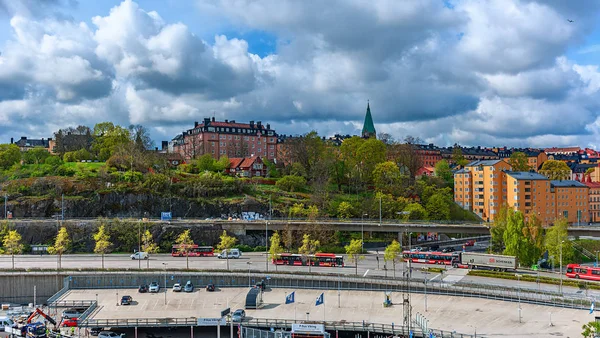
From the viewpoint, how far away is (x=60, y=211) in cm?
9238

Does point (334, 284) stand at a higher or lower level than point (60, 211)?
lower

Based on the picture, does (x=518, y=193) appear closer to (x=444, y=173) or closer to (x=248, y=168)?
(x=444, y=173)

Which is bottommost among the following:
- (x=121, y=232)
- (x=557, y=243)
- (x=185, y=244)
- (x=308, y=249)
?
(x=308, y=249)

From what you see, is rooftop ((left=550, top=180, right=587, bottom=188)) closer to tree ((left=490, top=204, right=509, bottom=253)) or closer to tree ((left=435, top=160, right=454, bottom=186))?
tree ((left=435, top=160, right=454, bottom=186))

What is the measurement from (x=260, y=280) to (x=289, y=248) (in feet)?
71.9

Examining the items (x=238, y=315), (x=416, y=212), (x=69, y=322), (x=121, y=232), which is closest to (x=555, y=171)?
(x=416, y=212)

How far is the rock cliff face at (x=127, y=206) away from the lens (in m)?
92.2

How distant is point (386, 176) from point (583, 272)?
53107mm

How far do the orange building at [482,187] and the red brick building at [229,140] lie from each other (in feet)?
175

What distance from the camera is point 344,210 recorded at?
9806cm

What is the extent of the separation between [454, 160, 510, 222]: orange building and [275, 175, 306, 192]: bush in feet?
109

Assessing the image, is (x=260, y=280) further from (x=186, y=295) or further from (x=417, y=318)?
(x=417, y=318)

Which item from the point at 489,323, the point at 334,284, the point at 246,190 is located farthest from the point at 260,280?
the point at 246,190

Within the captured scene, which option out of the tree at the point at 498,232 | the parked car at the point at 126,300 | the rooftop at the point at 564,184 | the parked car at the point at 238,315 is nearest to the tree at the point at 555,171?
the rooftop at the point at 564,184
